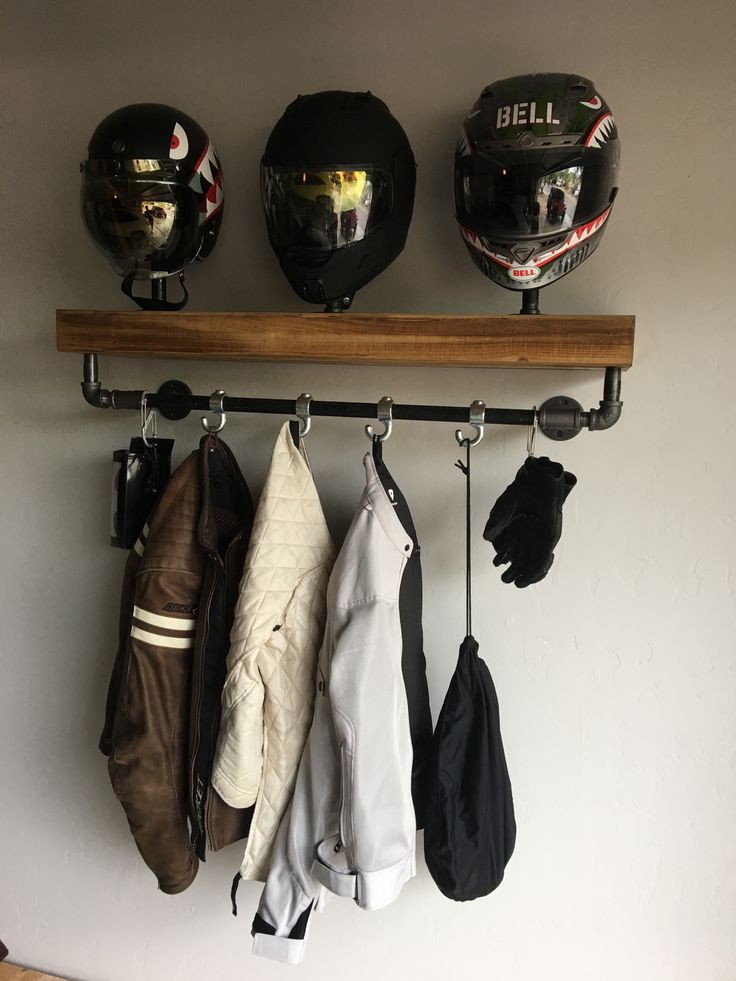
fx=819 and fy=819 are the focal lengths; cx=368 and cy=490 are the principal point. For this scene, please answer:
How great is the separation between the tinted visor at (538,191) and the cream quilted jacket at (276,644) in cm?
42

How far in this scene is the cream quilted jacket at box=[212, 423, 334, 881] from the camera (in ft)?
3.93

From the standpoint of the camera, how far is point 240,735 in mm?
1203

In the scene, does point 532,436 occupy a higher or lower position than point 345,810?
higher

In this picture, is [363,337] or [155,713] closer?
[363,337]

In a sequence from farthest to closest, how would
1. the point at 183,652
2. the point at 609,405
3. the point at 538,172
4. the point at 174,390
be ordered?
1. the point at 174,390
2. the point at 183,652
3. the point at 609,405
4. the point at 538,172

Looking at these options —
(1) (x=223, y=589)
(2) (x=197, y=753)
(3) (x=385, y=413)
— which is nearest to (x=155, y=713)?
(2) (x=197, y=753)

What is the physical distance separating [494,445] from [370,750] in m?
0.51

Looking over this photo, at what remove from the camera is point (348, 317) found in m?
1.16

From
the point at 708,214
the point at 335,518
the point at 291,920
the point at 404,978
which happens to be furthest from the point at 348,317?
the point at 404,978

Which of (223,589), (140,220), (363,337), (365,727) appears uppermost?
→ (140,220)

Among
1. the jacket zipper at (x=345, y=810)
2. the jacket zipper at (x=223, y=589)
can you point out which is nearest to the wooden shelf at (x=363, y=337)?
the jacket zipper at (x=223, y=589)

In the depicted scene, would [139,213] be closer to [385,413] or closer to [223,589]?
[385,413]

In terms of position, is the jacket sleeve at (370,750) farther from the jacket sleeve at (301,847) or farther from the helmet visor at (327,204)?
the helmet visor at (327,204)

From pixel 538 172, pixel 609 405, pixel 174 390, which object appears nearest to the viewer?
pixel 538 172
